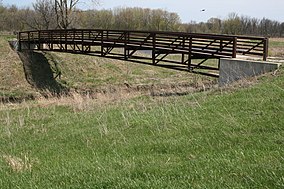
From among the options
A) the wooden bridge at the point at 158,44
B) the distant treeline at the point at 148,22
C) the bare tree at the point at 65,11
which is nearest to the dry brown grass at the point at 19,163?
the wooden bridge at the point at 158,44

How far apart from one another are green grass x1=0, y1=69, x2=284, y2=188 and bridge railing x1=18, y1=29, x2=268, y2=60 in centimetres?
780

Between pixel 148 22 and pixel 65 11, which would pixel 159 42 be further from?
pixel 148 22

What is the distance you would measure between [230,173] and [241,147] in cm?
121

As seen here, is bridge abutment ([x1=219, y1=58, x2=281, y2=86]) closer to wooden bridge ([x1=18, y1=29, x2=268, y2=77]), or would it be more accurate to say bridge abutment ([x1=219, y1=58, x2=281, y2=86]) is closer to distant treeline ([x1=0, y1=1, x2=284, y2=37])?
wooden bridge ([x1=18, y1=29, x2=268, y2=77])

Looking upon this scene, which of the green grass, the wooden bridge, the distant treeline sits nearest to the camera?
the green grass

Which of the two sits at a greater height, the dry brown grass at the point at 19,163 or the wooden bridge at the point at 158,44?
the wooden bridge at the point at 158,44

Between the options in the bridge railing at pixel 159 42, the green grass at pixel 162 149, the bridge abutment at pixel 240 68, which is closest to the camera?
the green grass at pixel 162 149

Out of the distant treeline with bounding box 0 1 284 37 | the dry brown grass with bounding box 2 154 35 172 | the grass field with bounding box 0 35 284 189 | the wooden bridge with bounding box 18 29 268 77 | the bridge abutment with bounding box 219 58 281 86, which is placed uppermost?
the distant treeline with bounding box 0 1 284 37

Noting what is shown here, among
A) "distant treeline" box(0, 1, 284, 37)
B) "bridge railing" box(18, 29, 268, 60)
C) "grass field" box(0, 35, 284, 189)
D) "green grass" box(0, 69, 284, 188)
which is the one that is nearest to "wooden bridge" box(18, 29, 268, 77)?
"bridge railing" box(18, 29, 268, 60)

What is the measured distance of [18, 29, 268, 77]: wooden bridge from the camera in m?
17.4

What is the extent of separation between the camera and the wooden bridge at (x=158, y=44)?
1739 centimetres

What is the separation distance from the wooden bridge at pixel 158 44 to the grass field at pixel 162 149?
7.43 m

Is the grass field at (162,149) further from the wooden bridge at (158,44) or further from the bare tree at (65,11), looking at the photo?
the bare tree at (65,11)

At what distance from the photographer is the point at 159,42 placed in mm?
19844
